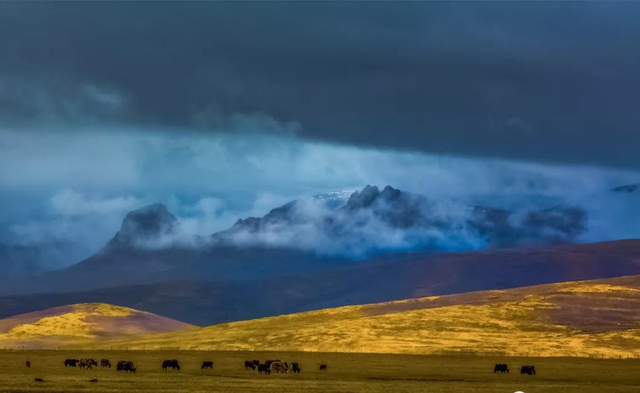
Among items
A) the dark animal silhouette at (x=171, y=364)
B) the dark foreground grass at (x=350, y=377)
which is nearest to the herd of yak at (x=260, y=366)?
the dark animal silhouette at (x=171, y=364)

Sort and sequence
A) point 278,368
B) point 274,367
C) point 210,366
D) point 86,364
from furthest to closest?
point 210,366 < point 86,364 < point 274,367 < point 278,368

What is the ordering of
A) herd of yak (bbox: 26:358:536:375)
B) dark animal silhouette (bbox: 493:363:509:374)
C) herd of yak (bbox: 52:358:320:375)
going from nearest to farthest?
1. herd of yak (bbox: 52:358:320:375)
2. herd of yak (bbox: 26:358:536:375)
3. dark animal silhouette (bbox: 493:363:509:374)

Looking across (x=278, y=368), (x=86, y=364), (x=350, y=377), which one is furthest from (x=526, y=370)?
(x=86, y=364)

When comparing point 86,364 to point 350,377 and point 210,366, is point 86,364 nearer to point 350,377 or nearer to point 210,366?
point 210,366

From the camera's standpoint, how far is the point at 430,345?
180 meters

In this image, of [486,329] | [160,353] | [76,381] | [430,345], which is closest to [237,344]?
[160,353]

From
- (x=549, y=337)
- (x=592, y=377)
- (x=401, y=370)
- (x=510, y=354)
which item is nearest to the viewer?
(x=592, y=377)

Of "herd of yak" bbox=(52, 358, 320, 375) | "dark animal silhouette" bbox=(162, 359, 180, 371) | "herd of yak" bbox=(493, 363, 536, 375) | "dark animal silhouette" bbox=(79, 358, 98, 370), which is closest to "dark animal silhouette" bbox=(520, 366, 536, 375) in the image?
"herd of yak" bbox=(493, 363, 536, 375)

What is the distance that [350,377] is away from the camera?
104 meters

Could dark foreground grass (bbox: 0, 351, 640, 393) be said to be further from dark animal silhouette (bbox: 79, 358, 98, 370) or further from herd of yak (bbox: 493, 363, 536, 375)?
dark animal silhouette (bbox: 79, 358, 98, 370)

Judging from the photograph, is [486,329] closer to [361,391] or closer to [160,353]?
[160,353]

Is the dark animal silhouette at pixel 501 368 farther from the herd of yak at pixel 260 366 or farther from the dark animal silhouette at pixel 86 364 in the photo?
the dark animal silhouette at pixel 86 364

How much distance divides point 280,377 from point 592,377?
36.0 m

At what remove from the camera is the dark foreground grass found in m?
84.6
